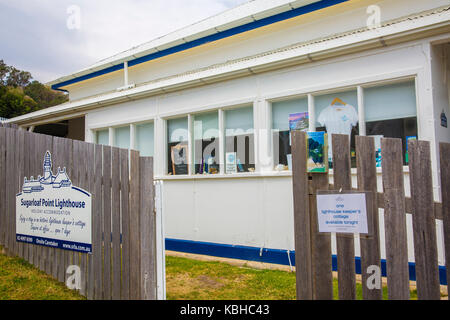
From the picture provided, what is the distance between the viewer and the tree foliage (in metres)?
36.1

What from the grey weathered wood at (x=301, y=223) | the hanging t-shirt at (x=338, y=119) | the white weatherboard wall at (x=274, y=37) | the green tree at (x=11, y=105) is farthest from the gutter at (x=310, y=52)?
the green tree at (x=11, y=105)

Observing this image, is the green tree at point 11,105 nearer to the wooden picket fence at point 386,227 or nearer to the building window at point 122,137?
the building window at point 122,137

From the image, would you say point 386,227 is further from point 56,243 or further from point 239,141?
point 239,141

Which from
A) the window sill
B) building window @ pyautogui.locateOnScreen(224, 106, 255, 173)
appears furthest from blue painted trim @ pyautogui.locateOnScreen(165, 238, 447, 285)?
building window @ pyautogui.locateOnScreen(224, 106, 255, 173)

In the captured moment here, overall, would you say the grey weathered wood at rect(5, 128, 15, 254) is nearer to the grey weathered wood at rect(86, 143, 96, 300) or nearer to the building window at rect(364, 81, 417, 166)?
the grey weathered wood at rect(86, 143, 96, 300)

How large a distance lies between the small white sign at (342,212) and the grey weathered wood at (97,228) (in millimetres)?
2347

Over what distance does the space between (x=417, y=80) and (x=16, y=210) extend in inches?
235

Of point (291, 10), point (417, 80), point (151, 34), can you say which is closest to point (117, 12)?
point (151, 34)

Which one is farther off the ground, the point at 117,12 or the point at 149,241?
the point at 117,12

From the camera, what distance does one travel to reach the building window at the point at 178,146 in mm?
7309

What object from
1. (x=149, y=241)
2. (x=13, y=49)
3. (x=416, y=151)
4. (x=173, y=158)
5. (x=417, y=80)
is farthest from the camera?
(x=13, y=49)

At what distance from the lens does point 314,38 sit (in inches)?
281

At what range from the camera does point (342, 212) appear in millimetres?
2756
